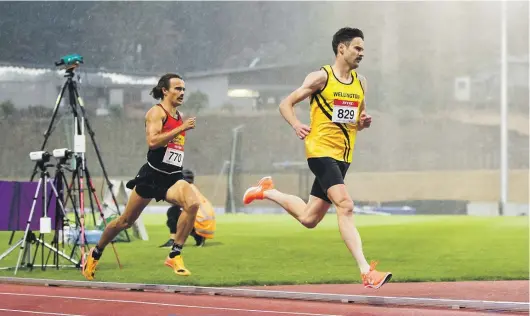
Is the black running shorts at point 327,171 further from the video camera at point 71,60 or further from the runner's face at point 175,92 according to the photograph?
the video camera at point 71,60

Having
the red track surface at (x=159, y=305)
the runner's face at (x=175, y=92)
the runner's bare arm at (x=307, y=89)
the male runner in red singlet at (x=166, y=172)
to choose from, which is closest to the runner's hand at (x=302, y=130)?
the runner's bare arm at (x=307, y=89)

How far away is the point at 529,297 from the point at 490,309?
3.82 feet

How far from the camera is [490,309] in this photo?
784 centimetres

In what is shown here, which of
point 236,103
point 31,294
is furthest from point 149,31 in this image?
point 31,294

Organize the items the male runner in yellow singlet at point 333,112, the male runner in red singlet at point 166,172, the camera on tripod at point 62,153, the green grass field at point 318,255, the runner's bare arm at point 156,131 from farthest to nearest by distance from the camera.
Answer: the green grass field at point 318,255 < the camera on tripod at point 62,153 < the male runner in red singlet at point 166,172 < the runner's bare arm at point 156,131 < the male runner in yellow singlet at point 333,112

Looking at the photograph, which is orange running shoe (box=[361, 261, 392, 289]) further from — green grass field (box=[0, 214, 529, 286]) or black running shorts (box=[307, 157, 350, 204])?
green grass field (box=[0, 214, 529, 286])

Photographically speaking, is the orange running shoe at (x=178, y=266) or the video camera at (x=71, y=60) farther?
the video camera at (x=71, y=60)

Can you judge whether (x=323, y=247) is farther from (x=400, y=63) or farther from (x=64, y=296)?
(x=400, y=63)

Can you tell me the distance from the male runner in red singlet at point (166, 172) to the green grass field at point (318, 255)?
128 cm

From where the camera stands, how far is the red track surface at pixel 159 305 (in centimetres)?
772

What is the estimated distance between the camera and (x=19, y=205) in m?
11.4

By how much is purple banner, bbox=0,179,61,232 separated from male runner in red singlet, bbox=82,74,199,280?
2298 mm

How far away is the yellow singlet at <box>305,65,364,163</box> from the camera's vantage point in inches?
312

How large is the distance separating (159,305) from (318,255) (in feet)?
21.9
